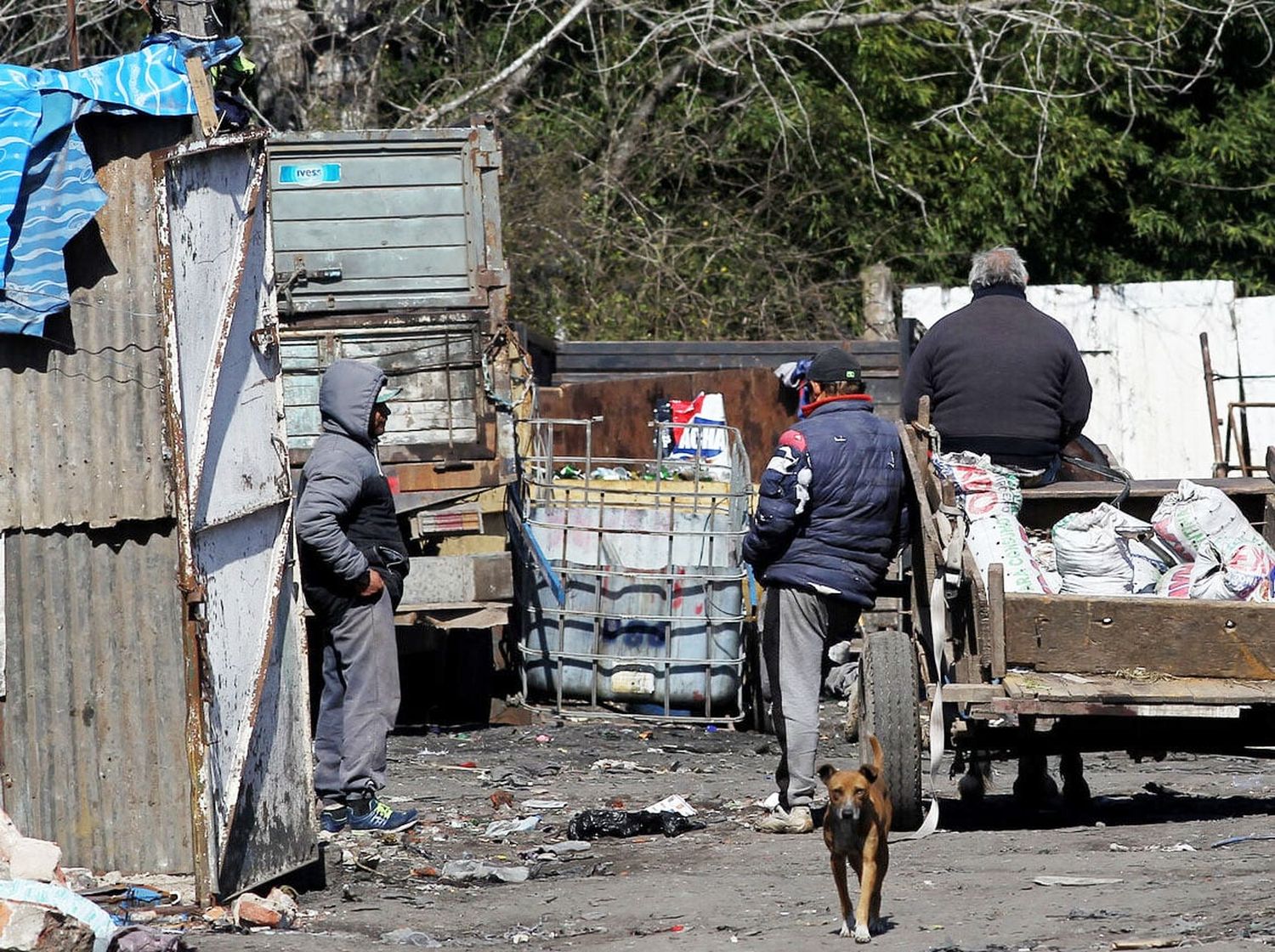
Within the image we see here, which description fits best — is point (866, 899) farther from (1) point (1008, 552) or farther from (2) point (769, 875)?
(1) point (1008, 552)

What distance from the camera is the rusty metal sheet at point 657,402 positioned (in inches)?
484

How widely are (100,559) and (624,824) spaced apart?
8.72ft

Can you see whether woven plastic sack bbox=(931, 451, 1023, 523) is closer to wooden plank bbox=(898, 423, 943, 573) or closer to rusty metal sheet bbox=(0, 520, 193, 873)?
wooden plank bbox=(898, 423, 943, 573)

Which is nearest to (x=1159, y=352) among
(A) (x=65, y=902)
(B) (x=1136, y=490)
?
(B) (x=1136, y=490)

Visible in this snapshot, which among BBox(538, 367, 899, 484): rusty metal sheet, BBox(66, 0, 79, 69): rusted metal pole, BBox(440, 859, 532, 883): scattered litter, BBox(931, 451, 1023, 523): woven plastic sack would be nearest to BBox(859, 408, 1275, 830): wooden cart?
BBox(931, 451, 1023, 523): woven plastic sack

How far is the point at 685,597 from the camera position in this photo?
10.1m

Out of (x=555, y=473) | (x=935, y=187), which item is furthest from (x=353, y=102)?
(x=555, y=473)

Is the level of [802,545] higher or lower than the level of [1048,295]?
lower

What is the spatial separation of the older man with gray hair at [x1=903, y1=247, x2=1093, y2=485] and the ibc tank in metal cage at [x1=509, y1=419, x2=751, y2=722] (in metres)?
2.57

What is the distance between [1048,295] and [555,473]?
533 centimetres

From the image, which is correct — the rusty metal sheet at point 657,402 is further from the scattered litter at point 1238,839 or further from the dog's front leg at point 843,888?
the dog's front leg at point 843,888

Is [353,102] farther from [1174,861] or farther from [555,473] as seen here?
[1174,861]

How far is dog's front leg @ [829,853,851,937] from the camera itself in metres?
5.11

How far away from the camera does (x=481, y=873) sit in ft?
21.4
